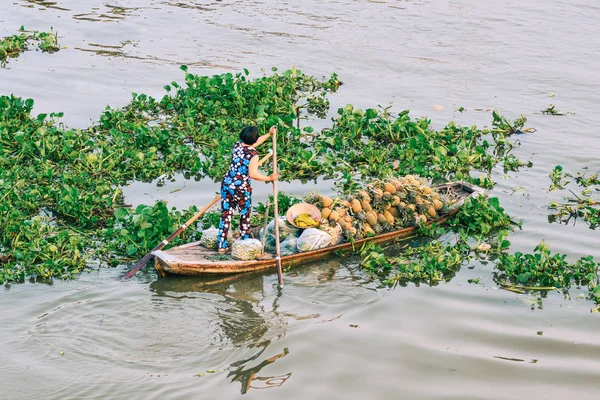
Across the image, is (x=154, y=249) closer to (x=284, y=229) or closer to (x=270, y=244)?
(x=270, y=244)

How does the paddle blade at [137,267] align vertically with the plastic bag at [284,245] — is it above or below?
below

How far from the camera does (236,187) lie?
833 cm

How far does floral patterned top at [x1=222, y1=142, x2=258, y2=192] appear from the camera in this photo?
8.21 meters

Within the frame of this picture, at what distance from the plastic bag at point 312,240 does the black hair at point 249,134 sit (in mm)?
1183

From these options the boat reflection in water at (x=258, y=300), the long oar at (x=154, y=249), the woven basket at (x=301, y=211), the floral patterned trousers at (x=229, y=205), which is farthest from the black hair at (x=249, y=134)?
the boat reflection in water at (x=258, y=300)

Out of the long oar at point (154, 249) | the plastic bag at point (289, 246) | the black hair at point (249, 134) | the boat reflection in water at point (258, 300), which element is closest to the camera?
the boat reflection in water at point (258, 300)

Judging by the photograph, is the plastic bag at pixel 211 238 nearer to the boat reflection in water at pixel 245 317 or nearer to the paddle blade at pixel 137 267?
the boat reflection in water at pixel 245 317

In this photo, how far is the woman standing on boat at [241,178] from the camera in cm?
816

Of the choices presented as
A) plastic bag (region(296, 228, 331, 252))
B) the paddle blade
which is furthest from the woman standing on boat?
the paddle blade

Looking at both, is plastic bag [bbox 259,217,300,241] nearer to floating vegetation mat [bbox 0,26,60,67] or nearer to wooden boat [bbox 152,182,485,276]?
wooden boat [bbox 152,182,485,276]

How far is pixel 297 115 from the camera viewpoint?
1286 cm

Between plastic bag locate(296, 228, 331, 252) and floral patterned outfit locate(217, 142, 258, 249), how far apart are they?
0.69 meters

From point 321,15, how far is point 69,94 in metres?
8.13

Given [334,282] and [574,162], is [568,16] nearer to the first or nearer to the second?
[574,162]
